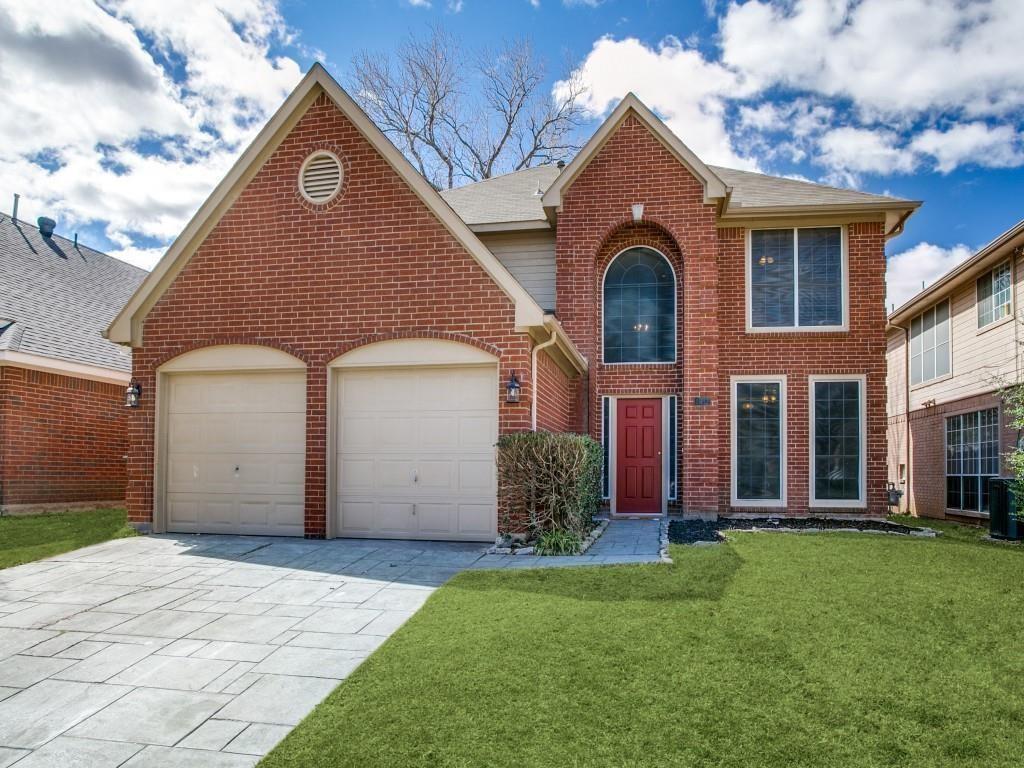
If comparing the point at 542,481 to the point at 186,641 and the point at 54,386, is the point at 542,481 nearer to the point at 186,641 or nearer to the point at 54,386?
the point at 186,641

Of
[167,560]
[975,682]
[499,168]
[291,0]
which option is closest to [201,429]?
[167,560]

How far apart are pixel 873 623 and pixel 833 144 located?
548 inches

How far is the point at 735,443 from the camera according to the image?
1371cm

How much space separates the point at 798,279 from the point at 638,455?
437 cm

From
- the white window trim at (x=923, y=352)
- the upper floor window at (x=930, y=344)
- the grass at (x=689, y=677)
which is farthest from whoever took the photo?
the upper floor window at (x=930, y=344)

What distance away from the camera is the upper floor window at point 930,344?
17.0 metres

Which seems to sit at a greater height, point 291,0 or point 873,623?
point 291,0

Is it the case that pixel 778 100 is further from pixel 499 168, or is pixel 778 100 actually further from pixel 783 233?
pixel 499 168

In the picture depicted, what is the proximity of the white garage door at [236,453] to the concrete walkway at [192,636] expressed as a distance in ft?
2.99

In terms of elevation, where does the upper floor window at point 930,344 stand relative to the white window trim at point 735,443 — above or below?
above

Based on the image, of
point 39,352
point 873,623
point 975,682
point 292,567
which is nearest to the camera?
point 975,682

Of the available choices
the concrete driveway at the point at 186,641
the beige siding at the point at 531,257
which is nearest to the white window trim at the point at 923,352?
the beige siding at the point at 531,257

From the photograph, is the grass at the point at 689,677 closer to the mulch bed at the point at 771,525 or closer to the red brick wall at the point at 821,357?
the mulch bed at the point at 771,525

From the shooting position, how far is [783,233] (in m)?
14.0
